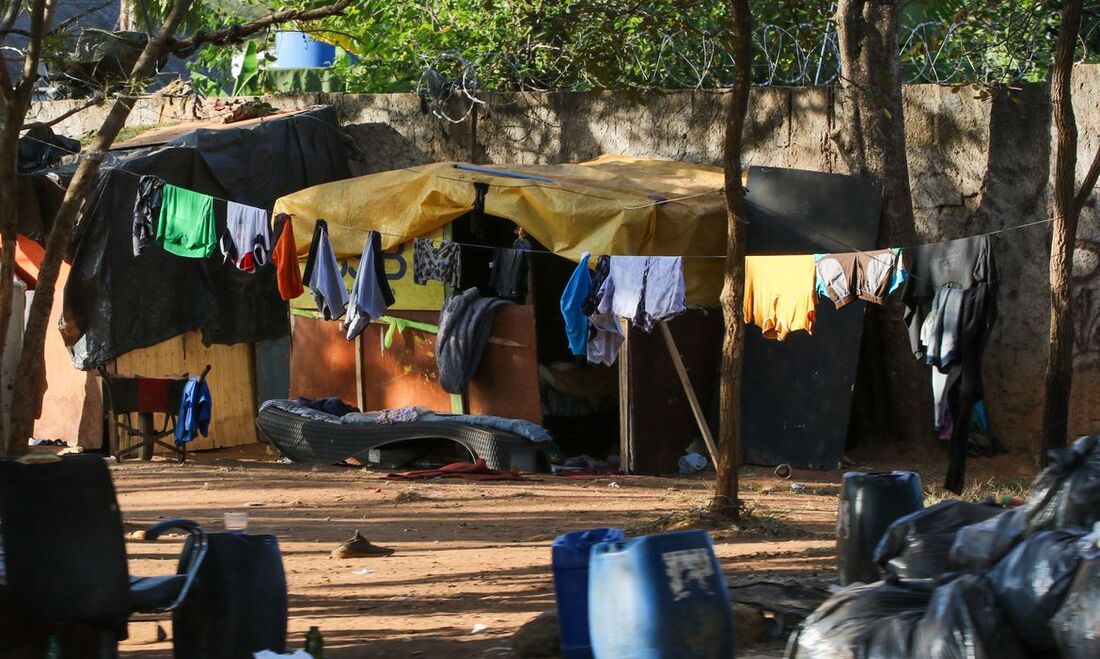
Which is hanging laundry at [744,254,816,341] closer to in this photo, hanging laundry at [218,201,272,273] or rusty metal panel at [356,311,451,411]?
rusty metal panel at [356,311,451,411]

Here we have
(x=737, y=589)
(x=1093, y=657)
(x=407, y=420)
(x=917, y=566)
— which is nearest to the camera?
(x=1093, y=657)

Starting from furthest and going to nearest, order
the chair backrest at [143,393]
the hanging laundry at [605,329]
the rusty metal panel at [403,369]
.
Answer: the rusty metal panel at [403,369] → the chair backrest at [143,393] → the hanging laundry at [605,329]

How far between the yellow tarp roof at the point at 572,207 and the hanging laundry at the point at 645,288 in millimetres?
773

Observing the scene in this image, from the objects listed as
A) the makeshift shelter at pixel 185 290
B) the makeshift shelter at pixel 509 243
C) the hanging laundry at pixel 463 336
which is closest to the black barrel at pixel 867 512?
the makeshift shelter at pixel 509 243

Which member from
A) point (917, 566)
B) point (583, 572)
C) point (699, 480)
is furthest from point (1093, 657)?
point (699, 480)

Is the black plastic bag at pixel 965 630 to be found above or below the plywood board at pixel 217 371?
below

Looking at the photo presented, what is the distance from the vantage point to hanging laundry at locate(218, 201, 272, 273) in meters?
13.2

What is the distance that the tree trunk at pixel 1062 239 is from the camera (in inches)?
402

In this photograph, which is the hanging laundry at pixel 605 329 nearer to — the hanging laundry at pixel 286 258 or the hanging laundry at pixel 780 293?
the hanging laundry at pixel 780 293

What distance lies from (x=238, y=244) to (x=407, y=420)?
7.78 feet

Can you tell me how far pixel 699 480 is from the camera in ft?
41.9

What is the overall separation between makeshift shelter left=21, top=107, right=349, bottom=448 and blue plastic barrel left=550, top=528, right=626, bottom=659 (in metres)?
10.3

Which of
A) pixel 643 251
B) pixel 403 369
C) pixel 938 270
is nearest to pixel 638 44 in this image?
pixel 643 251

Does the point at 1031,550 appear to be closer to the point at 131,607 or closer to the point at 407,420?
the point at 131,607
